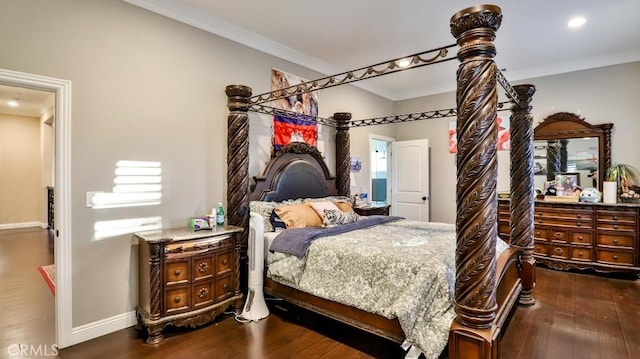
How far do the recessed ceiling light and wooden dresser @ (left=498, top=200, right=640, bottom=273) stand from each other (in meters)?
2.28

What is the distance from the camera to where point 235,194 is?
3.47m

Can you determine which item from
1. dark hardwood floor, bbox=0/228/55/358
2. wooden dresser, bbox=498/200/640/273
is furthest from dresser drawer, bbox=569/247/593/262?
dark hardwood floor, bbox=0/228/55/358

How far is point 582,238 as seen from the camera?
4.44 metres

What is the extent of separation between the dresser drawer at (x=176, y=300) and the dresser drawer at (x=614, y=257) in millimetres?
5035

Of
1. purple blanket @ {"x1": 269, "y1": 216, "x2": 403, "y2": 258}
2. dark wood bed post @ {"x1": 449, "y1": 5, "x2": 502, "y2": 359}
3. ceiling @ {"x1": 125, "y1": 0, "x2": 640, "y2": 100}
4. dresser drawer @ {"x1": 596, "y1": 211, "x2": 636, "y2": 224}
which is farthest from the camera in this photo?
dresser drawer @ {"x1": 596, "y1": 211, "x2": 636, "y2": 224}

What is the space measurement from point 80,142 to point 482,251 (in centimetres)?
306

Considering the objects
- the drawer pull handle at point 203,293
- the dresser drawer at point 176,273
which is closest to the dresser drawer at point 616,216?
the drawer pull handle at point 203,293

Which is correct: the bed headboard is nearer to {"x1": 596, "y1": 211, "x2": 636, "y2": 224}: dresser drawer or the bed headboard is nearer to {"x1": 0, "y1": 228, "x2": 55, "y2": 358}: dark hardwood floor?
{"x1": 0, "y1": 228, "x2": 55, "y2": 358}: dark hardwood floor

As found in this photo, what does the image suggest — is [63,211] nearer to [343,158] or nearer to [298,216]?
[298,216]

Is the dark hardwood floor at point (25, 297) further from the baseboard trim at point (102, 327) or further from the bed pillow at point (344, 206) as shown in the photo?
the bed pillow at point (344, 206)

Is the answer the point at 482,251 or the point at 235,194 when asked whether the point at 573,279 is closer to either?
the point at 482,251

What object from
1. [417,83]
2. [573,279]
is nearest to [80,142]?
[417,83]

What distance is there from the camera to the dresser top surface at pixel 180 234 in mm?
2697

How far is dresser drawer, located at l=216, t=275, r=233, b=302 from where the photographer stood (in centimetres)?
302
